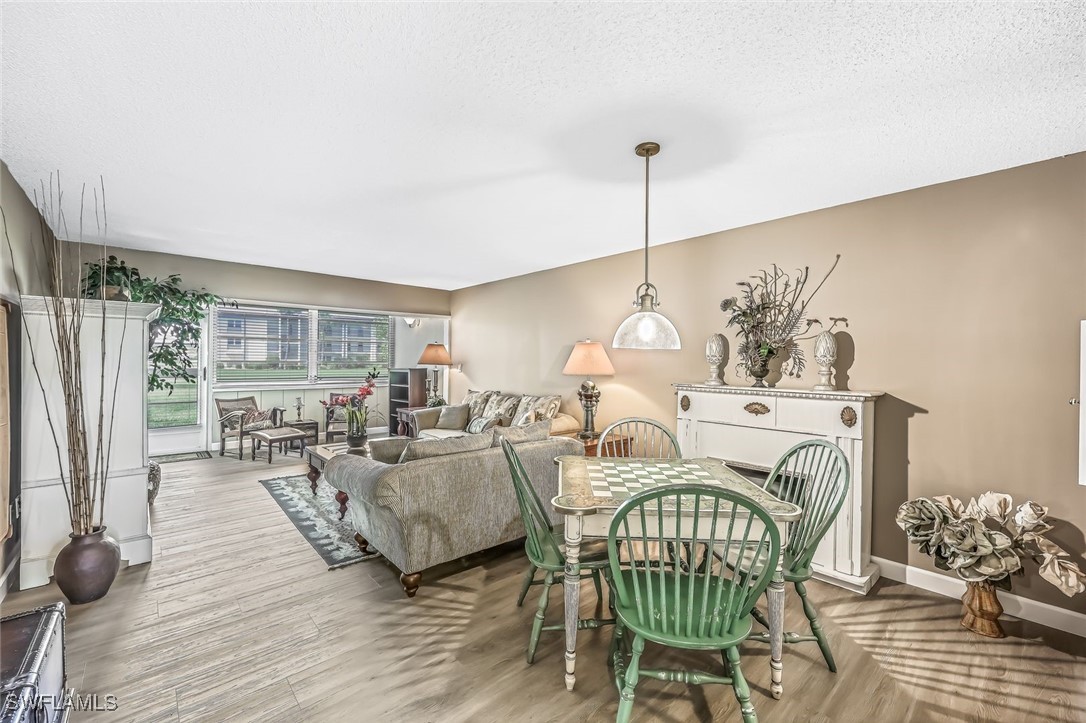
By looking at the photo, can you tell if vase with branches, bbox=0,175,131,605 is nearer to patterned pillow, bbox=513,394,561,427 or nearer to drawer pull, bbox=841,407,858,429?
patterned pillow, bbox=513,394,561,427

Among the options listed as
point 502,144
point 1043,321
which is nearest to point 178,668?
point 502,144

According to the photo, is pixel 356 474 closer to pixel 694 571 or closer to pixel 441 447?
pixel 441 447

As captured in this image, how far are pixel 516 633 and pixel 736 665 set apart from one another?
109 centimetres

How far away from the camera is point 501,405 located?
580 cm

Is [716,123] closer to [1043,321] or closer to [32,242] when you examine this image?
[1043,321]

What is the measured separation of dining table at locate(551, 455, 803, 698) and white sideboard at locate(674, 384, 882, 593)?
0.87m

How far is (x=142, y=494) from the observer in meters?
3.11

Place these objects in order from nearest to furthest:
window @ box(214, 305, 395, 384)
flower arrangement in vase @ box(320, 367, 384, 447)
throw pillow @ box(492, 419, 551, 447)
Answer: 1. throw pillow @ box(492, 419, 551, 447)
2. flower arrangement in vase @ box(320, 367, 384, 447)
3. window @ box(214, 305, 395, 384)

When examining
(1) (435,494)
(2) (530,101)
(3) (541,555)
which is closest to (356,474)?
(1) (435,494)

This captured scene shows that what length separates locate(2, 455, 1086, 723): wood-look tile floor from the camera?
6.00ft

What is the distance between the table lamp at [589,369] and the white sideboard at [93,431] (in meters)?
3.39

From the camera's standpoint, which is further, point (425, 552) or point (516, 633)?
point (425, 552)

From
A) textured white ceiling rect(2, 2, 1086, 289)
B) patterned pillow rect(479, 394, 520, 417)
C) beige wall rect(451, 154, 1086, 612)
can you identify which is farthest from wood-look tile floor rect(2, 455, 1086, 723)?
patterned pillow rect(479, 394, 520, 417)

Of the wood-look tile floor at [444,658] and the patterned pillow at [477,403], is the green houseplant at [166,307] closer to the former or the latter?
the wood-look tile floor at [444,658]
